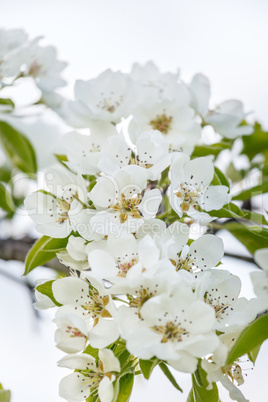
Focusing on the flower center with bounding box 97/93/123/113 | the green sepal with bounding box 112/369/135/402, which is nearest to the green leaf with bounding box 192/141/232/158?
the flower center with bounding box 97/93/123/113

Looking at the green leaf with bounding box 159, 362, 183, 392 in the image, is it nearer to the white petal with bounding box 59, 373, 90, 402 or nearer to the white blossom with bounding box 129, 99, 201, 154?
the white petal with bounding box 59, 373, 90, 402

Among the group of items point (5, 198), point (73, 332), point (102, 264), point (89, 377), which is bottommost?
point (5, 198)

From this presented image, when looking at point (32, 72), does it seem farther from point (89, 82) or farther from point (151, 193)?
point (151, 193)

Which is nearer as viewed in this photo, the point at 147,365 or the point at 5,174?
the point at 147,365

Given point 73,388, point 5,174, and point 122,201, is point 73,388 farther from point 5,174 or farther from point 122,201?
point 5,174

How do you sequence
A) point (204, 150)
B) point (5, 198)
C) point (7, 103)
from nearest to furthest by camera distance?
point (204, 150), point (7, 103), point (5, 198)

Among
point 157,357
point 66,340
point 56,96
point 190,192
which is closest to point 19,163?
point 56,96

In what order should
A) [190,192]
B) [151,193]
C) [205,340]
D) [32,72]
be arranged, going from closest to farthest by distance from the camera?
[205,340], [151,193], [190,192], [32,72]

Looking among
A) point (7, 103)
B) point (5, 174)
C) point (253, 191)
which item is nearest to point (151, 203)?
point (253, 191)
